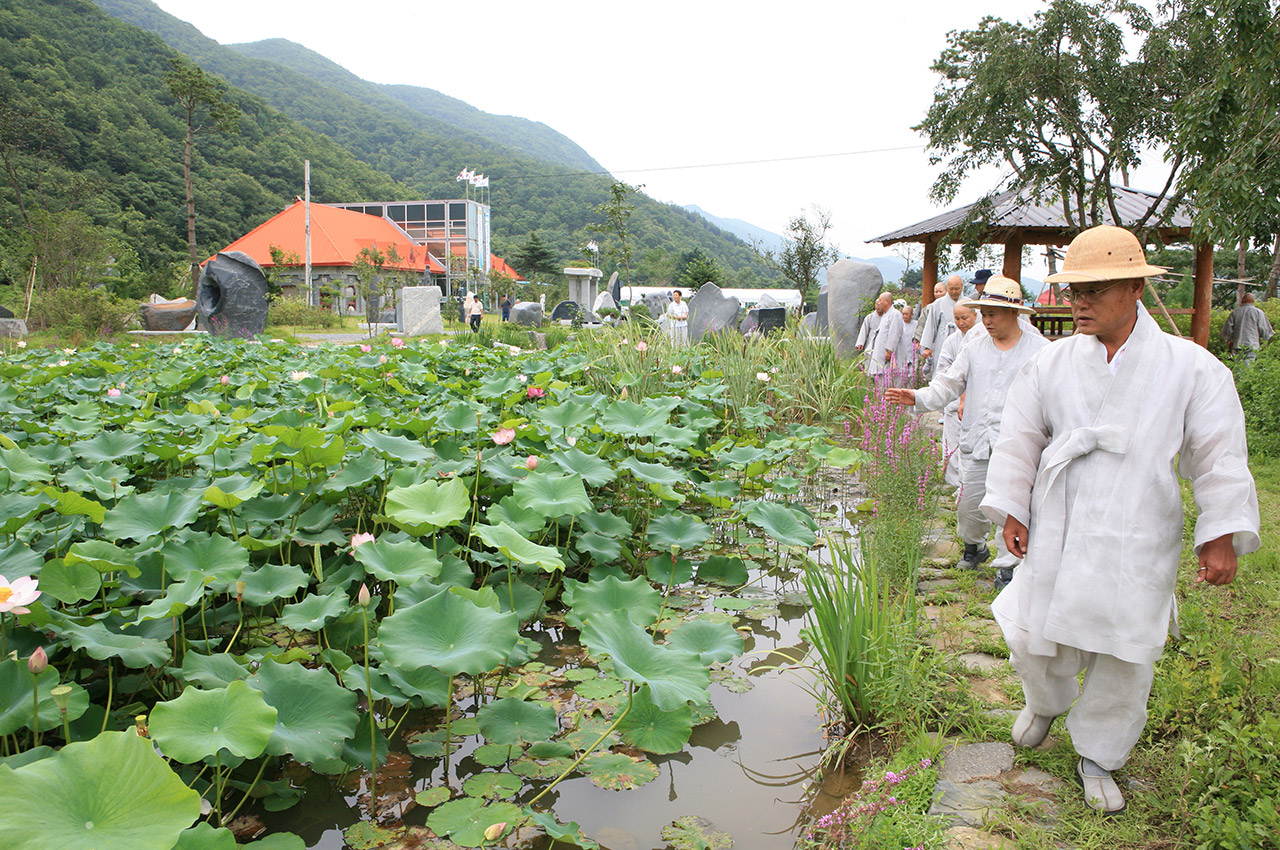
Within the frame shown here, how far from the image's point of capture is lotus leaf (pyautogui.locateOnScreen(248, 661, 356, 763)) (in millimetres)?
Answer: 1627

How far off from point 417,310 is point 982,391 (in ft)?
54.8

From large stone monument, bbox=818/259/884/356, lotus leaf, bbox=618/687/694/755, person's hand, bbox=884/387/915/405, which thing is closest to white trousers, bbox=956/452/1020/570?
person's hand, bbox=884/387/915/405

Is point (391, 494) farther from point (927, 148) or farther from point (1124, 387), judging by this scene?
point (927, 148)

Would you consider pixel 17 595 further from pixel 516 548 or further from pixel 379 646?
pixel 516 548

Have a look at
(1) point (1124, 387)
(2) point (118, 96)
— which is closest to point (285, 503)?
(1) point (1124, 387)

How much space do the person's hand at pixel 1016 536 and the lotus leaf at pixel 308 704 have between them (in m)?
1.64

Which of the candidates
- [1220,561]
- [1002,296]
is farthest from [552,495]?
[1002,296]

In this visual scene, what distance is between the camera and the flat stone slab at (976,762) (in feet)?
6.34

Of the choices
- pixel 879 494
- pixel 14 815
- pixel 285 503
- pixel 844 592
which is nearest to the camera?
pixel 14 815

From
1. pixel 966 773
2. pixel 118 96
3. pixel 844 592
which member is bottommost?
pixel 966 773

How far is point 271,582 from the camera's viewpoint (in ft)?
7.07

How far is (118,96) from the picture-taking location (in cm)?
3441

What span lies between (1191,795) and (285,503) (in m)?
2.61

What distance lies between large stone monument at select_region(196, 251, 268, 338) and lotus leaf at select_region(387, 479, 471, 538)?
42.6 ft
